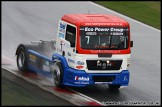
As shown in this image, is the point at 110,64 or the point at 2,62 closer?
the point at 110,64

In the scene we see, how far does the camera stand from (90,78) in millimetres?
18469

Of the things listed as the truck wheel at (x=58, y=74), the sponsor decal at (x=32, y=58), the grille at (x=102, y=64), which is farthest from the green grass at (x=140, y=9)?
the truck wheel at (x=58, y=74)

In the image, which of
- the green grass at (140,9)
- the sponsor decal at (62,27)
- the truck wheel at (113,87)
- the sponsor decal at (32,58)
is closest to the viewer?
the sponsor decal at (62,27)

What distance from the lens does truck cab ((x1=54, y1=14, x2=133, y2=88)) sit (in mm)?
18297

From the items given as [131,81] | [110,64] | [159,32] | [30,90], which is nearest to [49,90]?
[30,90]

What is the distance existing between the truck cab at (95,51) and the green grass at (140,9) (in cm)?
1147

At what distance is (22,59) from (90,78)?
13.2 ft

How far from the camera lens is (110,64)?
731 inches

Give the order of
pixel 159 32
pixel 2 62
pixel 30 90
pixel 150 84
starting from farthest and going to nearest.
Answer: pixel 159 32 < pixel 2 62 < pixel 150 84 < pixel 30 90

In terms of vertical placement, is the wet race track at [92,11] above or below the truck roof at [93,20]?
below

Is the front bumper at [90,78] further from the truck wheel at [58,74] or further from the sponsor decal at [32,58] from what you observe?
the sponsor decal at [32,58]

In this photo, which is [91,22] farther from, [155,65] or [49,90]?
[155,65]

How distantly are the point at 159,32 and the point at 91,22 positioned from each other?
1109 centimetres

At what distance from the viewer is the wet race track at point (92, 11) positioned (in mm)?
19078
